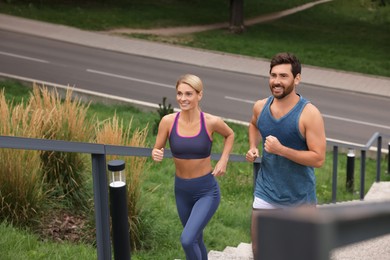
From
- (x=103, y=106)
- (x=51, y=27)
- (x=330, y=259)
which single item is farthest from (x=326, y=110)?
(x=330, y=259)

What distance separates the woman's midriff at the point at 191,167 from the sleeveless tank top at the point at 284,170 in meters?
0.39

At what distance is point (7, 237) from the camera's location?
4922 mm

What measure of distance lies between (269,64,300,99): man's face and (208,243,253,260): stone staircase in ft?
7.00

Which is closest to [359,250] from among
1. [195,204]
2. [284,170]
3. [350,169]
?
[284,170]

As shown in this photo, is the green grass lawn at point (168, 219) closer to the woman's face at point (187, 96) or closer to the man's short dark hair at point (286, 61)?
the woman's face at point (187, 96)

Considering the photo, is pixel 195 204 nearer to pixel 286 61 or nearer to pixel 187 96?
pixel 187 96

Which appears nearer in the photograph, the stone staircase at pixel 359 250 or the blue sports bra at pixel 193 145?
the stone staircase at pixel 359 250

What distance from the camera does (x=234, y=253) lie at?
6.46m

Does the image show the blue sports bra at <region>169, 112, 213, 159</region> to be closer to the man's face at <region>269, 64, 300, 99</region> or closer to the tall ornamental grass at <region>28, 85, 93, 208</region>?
the man's face at <region>269, 64, 300, 99</region>

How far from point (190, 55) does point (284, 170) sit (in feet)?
73.5

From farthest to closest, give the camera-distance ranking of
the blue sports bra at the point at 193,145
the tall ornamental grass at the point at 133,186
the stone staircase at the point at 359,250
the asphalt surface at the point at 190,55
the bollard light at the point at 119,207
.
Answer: the asphalt surface at the point at 190,55 → the tall ornamental grass at the point at 133,186 → the blue sports bra at the point at 193,145 → the bollard light at the point at 119,207 → the stone staircase at the point at 359,250

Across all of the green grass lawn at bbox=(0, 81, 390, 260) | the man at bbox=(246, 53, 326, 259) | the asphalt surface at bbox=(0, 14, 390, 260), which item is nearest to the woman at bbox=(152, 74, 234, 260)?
the man at bbox=(246, 53, 326, 259)

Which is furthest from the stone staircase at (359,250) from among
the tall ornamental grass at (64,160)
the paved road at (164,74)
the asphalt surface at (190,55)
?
the asphalt surface at (190,55)

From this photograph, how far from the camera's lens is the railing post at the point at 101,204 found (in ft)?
12.9
